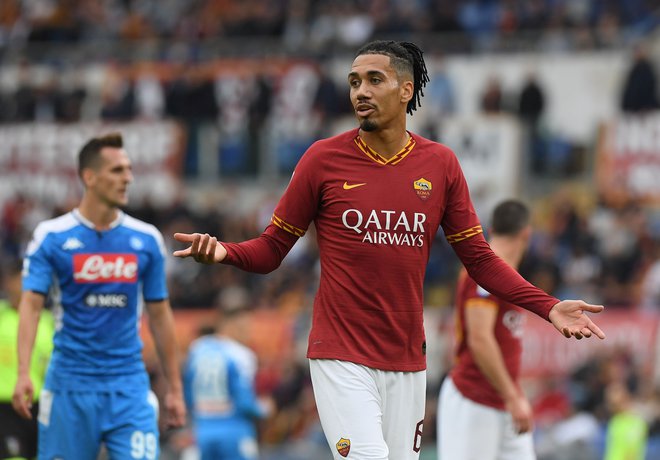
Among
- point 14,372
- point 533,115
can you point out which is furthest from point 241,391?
point 533,115

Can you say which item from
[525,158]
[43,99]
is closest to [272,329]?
[525,158]

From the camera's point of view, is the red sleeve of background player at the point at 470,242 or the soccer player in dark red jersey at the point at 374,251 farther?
the red sleeve of background player at the point at 470,242

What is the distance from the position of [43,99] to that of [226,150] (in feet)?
13.6

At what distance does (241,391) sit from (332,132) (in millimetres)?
10670

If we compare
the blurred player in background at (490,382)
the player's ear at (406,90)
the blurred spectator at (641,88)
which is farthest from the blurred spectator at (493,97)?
the player's ear at (406,90)

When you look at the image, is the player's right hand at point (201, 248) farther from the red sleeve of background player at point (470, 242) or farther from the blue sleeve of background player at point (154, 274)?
the blue sleeve of background player at point (154, 274)

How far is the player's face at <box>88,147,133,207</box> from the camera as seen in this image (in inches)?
356

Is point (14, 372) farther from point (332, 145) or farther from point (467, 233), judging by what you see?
point (467, 233)

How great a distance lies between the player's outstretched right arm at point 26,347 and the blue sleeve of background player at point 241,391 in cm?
489

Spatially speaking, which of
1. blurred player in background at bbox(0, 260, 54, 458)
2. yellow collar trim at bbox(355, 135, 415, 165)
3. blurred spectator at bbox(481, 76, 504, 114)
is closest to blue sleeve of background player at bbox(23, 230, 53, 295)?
blurred player in background at bbox(0, 260, 54, 458)

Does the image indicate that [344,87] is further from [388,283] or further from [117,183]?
[388,283]

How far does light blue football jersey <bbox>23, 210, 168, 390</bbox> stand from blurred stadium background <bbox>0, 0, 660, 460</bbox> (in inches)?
324

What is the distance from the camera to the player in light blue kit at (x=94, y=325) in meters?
8.76

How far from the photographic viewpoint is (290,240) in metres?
7.38
